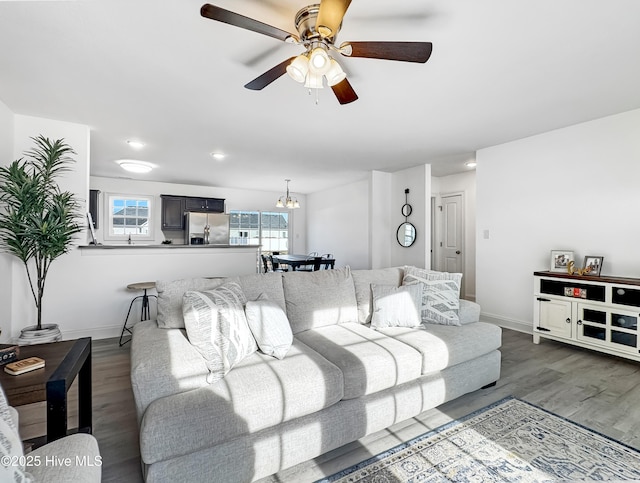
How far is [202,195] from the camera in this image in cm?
757

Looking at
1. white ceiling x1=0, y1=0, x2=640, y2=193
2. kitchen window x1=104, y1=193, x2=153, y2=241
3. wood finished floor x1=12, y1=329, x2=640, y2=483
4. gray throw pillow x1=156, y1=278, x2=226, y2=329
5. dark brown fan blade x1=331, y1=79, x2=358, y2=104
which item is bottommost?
→ wood finished floor x1=12, y1=329, x2=640, y2=483

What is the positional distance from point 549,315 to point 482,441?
232cm

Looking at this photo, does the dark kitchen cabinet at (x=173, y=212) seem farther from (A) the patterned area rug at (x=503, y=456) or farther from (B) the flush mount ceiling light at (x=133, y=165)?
(A) the patterned area rug at (x=503, y=456)

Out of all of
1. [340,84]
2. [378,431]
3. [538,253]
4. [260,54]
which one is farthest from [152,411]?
[538,253]

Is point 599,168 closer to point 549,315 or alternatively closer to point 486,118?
point 486,118

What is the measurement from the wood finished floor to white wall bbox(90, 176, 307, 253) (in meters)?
4.23

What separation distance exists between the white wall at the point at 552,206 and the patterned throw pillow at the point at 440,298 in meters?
1.89

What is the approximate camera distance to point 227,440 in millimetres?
1411

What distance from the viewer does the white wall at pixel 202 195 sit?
21.6 feet

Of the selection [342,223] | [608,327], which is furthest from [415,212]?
[608,327]

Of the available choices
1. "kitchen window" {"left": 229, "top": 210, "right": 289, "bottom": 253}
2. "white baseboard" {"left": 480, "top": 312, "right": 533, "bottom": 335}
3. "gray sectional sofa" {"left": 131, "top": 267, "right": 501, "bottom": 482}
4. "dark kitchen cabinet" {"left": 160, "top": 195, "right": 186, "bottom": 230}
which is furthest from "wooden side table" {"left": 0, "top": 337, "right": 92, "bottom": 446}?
"kitchen window" {"left": 229, "top": 210, "right": 289, "bottom": 253}

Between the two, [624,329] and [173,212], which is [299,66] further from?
[173,212]

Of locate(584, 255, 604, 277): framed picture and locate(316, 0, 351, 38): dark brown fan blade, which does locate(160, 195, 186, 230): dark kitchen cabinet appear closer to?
locate(316, 0, 351, 38): dark brown fan blade

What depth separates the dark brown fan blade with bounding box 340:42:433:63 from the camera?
1623mm
